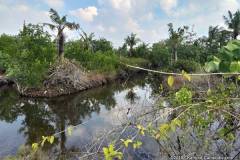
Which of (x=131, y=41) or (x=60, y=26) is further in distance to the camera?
(x=131, y=41)

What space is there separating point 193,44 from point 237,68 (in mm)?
53925


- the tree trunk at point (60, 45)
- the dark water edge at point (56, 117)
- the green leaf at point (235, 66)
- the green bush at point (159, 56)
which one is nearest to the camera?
the green leaf at point (235, 66)

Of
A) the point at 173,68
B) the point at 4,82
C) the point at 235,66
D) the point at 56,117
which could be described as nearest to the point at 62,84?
the point at 4,82

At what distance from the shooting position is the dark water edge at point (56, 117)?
39.6 ft

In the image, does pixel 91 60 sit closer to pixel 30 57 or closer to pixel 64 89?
pixel 64 89

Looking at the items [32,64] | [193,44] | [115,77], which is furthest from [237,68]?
[193,44]

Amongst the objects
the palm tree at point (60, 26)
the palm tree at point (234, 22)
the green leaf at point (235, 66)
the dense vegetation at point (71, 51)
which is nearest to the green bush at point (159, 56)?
the dense vegetation at point (71, 51)

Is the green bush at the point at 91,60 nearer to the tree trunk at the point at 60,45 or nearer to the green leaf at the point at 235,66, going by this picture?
the tree trunk at the point at 60,45

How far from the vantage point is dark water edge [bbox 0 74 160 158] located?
475 inches

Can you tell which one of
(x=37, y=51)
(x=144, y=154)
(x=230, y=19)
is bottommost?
(x=144, y=154)

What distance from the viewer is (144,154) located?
32.7 ft

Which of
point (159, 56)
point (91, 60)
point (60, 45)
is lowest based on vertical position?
point (91, 60)

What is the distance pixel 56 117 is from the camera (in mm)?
16703

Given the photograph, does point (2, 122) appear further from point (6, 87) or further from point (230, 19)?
point (230, 19)
